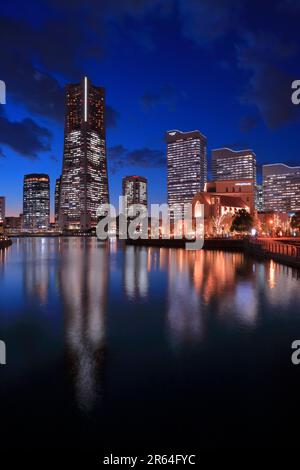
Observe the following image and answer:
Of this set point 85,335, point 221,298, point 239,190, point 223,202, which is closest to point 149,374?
point 85,335

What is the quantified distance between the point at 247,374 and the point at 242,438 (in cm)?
265

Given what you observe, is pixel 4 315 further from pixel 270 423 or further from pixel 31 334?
pixel 270 423

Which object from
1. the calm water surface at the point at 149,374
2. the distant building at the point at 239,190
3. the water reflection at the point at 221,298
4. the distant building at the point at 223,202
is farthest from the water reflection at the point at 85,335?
the distant building at the point at 239,190

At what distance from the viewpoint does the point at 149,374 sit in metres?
8.31

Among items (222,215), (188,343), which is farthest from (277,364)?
(222,215)

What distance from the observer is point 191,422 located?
6.27m

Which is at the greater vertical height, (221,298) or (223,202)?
(223,202)

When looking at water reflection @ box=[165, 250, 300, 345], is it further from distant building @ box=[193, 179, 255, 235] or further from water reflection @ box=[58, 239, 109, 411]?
distant building @ box=[193, 179, 255, 235]

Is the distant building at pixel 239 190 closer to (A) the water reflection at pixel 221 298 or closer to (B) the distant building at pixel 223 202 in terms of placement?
(B) the distant building at pixel 223 202

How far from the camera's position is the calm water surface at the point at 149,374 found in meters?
6.00

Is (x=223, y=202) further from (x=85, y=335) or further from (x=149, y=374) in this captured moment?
(x=149, y=374)

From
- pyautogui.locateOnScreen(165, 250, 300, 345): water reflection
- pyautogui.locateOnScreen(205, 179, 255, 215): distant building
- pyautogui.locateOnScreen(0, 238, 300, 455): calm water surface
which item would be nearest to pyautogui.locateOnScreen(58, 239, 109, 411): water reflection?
pyautogui.locateOnScreen(0, 238, 300, 455): calm water surface

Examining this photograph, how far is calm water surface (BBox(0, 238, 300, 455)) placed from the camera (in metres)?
6.00

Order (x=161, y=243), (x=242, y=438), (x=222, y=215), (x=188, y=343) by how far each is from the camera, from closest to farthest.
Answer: (x=242, y=438), (x=188, y=343), (x=161, y=243), (x=222, y=215)
